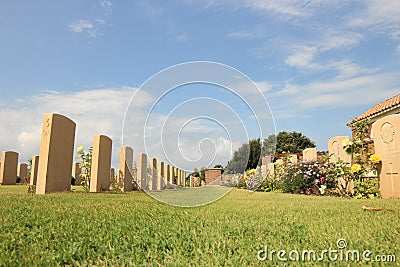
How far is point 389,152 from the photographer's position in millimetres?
6777

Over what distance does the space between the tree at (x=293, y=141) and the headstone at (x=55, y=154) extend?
35.7 meters

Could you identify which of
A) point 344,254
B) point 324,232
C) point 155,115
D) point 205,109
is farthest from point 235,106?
point 344,254

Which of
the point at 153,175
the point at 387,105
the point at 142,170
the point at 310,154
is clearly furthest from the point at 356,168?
the point at 387,105

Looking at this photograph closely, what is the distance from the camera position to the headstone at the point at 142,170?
43.4 ft

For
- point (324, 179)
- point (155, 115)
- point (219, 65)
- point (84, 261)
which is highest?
point (219, 65)

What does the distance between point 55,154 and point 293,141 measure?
38.0 m

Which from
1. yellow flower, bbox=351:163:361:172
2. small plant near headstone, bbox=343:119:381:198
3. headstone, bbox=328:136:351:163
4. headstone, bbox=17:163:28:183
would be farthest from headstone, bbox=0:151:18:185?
yellow flower, bbox=351:163:361:172

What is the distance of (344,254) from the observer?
212 cm

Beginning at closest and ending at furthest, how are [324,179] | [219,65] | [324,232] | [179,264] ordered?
[179,264], [324,232], [219,65], [324,179]

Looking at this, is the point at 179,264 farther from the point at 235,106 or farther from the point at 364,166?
the point at 364,166

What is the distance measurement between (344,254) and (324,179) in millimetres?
7029

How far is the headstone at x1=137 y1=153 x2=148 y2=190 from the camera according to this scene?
43.4ft

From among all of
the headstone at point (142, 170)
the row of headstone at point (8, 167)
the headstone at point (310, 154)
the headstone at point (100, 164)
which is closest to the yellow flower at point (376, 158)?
the headstone at point (310, 154)

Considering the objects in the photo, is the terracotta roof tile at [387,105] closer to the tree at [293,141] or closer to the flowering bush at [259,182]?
the flowering bush at [259,182]
